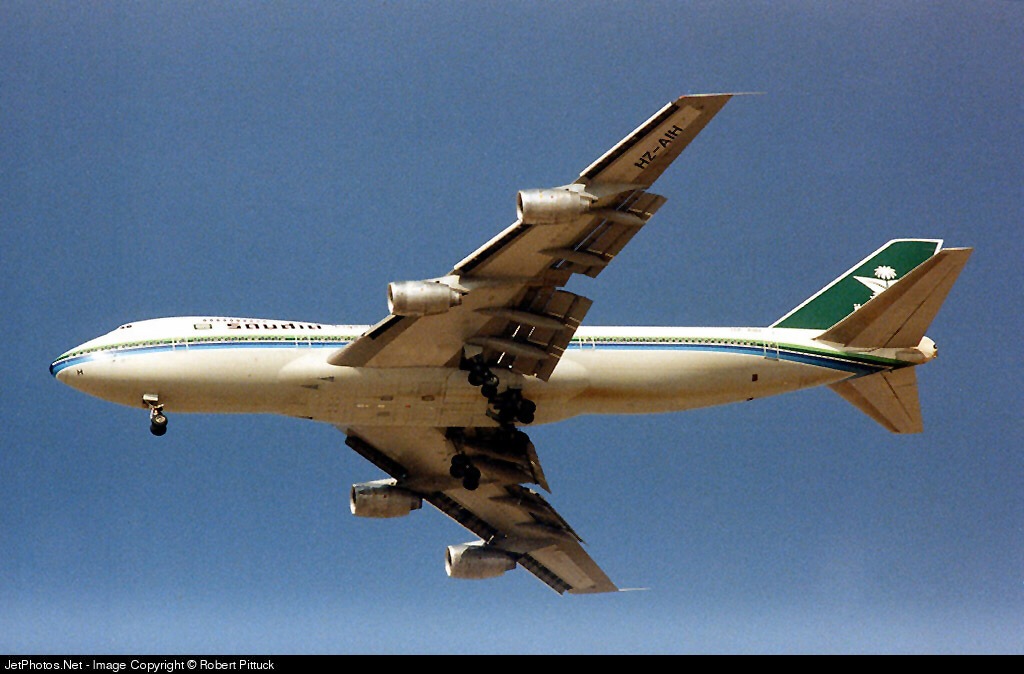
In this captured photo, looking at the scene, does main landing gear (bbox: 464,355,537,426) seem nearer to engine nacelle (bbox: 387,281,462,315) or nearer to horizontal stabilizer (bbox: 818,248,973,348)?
engine nacelle (bbox: 387,281,462,315)

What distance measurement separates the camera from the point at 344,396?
51.8 meters

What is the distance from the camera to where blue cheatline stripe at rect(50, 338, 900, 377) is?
51.3m

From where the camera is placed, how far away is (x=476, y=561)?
200 ft

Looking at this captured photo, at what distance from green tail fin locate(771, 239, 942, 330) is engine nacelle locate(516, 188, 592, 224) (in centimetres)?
1461

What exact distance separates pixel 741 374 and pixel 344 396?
46.4 ft

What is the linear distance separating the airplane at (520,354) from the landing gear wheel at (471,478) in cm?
8

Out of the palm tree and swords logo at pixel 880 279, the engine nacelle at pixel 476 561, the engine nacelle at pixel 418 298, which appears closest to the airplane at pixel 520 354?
the engine nacelle at pixel 418 298

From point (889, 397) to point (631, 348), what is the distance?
1034cm

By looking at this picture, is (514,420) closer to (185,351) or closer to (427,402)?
(427,402)

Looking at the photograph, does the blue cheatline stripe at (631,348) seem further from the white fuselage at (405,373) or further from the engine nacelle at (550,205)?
the engine nacelle at (550,205)

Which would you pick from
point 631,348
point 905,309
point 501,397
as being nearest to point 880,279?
point 905,309

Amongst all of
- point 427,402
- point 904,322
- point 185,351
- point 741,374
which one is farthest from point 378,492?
point 904,322

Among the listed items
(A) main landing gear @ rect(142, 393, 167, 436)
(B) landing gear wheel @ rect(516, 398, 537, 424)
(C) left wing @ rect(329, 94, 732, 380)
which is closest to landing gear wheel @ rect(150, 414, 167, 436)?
(A) main landing gear @ rect(142, 393, 167, 436)
